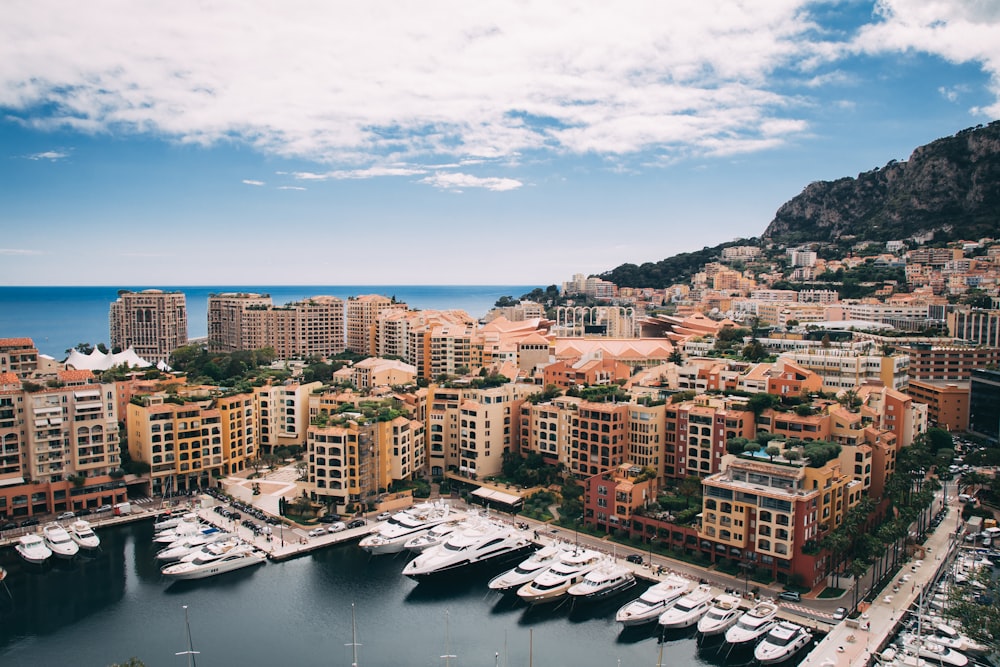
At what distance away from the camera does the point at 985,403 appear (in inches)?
2076

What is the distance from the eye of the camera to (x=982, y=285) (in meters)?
85.0

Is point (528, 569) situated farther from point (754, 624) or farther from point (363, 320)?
point (363, 320)

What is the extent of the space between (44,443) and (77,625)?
13797 millimetres

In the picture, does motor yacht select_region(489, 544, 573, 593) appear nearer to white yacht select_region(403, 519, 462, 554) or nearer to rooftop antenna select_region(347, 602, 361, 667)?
white yacht select_region(403, 519, 462, 554)

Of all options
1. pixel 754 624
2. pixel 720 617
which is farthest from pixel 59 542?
pixel 754 624

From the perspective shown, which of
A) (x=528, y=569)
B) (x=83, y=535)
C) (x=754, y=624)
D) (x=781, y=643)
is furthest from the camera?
(x=83, y=535)

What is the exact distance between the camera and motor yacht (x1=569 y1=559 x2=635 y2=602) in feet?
102

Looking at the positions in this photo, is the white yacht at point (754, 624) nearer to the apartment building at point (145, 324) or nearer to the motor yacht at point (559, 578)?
the motor yacht at point (559, 578)

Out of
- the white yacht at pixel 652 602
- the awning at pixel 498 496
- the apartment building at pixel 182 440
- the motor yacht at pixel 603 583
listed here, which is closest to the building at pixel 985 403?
the white yacht at pixel 652 602

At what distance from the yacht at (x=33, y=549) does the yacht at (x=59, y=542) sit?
1.08 ft

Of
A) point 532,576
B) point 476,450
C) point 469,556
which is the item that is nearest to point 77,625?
point 469,556

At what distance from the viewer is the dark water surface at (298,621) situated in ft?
91.0

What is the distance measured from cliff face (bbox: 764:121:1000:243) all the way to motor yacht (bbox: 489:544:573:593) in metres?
98.8

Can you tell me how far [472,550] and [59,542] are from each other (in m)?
20.2
